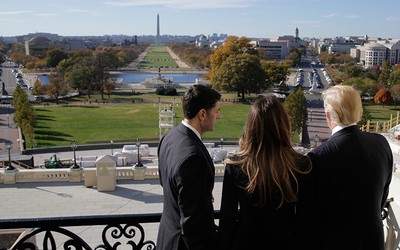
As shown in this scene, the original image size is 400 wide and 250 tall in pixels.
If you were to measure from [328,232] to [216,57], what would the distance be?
175ft

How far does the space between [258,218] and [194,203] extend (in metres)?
0.38

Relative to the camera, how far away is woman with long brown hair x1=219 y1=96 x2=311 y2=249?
254 cm

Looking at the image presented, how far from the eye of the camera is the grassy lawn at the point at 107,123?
A: 30.7m

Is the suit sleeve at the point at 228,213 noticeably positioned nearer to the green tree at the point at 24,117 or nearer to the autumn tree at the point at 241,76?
the green tree at the point at 24,117

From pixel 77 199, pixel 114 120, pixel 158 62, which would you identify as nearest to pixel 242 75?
pixel 114 120

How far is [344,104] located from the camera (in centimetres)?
279

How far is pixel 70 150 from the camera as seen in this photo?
26.7 meters

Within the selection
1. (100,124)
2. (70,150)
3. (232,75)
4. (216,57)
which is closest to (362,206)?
(70,150)

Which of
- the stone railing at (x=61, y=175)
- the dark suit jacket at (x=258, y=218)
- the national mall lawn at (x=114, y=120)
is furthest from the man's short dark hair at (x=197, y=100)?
the national mall lawn at (x=114, y=120)

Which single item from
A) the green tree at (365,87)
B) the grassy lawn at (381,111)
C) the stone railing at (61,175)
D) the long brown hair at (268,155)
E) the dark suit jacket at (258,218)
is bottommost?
the grassy lawn at (381,111)

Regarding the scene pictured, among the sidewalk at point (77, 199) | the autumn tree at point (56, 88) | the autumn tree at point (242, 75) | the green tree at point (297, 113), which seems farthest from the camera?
the autumn tree at point (56, 88)

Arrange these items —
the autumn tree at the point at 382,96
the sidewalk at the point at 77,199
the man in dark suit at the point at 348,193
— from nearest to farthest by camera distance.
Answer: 1. the man in dark suit at the point at 348,193
2. the sidewalk at the point at 77,199
3. the autumn tree at the point at 382,96

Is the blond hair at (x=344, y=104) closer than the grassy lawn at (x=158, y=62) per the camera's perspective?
Yes

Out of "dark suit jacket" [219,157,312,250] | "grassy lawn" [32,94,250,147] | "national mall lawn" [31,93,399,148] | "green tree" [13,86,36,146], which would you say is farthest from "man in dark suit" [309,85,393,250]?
"green tree" [13,86,36,146]
